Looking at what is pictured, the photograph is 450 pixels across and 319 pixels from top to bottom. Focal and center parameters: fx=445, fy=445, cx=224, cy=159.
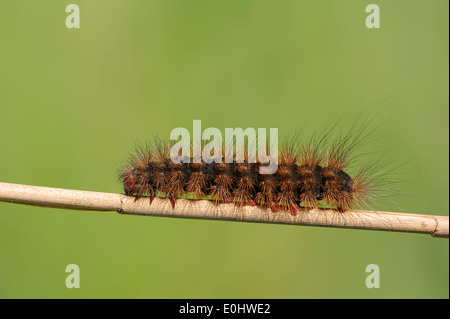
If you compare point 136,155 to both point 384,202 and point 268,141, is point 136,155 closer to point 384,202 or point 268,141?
point 268,141

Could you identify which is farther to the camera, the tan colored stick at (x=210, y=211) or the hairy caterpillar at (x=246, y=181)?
the hairy caterpillar at (x=246, y=181)

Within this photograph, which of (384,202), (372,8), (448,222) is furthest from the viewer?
(372,8)

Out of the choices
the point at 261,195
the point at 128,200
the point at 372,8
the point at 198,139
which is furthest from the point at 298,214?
the point at 372,8

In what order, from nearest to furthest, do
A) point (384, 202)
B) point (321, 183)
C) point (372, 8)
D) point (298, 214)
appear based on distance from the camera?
1. point (298, 214)
2. point (321, 183)
3. point (384, 202)
4. point (372, 8)

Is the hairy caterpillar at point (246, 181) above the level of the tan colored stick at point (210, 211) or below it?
above

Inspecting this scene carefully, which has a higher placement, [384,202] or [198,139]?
[198,139]

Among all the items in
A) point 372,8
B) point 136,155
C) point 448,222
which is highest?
point 372,8
